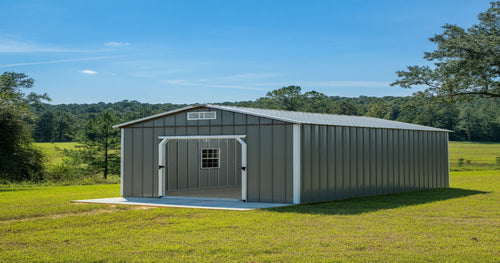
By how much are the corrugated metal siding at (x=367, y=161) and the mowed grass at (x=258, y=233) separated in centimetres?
101

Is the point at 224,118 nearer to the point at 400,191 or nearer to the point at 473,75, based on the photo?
the point at 400,191

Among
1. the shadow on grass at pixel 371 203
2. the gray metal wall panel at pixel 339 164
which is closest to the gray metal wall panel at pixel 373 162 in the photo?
the shadow on grass at pixel 371 203

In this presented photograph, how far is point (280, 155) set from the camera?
46.1ft

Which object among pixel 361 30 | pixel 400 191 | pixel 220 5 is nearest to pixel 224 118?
pixel 400 191

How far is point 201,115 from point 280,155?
2.93m

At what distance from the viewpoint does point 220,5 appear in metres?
23.8

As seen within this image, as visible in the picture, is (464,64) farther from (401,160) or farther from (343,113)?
(343,113)

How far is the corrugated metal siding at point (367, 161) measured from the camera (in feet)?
47.1

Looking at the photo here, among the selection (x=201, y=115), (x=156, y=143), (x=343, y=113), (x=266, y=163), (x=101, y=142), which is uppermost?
(x=343, y=113)

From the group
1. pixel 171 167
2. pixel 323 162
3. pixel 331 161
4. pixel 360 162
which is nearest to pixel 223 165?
pixel 171 167

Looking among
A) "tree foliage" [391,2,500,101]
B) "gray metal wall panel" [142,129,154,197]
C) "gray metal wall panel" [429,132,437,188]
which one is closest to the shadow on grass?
"gray metal wall panel" [429,132,437,188]

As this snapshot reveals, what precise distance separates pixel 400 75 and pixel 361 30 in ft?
11.1

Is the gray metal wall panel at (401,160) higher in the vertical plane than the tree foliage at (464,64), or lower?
lower

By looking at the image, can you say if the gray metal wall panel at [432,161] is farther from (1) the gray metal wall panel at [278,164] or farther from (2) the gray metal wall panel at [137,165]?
(2) the gray metal wall panel at [137,165]
